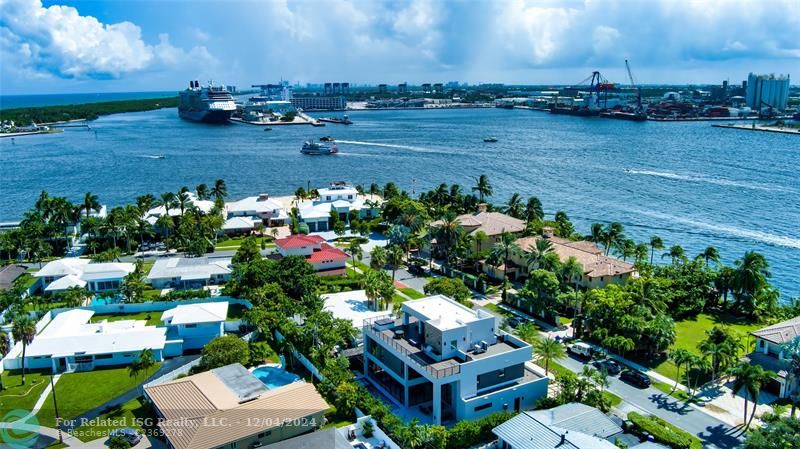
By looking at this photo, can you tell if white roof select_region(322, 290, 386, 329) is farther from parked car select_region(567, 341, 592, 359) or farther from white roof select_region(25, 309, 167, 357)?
parked car select_region(567, 341, 592, 359)

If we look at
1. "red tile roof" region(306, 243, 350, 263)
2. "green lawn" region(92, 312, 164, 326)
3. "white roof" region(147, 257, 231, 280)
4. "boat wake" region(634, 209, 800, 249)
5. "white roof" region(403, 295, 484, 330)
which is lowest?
"green lawn" region(92, 312, 164, 326)

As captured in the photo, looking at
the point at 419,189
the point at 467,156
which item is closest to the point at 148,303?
the point at 419,189

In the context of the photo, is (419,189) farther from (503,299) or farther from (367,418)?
(367,418)

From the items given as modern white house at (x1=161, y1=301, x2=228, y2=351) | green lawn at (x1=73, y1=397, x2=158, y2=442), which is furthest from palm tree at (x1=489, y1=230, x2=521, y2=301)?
green lawn at (x1=73, y1=397, x2=158, y2=442)

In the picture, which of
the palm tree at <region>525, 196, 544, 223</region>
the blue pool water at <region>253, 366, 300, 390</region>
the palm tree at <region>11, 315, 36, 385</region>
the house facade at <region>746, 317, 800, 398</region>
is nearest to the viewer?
the house facade at <region>746, 317, 800, 398</region>

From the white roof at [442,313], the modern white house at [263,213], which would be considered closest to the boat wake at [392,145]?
the modern white house at [263,213]

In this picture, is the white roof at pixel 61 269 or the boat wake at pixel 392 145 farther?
the boat wake at pixel 392 145

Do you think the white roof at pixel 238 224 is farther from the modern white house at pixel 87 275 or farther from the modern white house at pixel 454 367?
the modern white house at pixel 454 367
